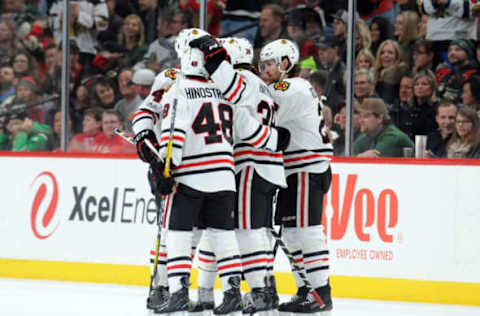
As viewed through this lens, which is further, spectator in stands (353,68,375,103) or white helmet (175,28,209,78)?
spectator in stands (353,68,375,103)

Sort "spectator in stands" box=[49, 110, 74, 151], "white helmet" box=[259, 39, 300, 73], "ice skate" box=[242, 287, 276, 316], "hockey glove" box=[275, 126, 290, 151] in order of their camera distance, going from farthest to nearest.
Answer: "spectator in stands" box=[49, 110, 74, 151], "white helmet" box=[259, 39, 300, 73], "hockey glove" box=[275, 126, 290, 151], "ice skate" box=[242, 287, 276, 316]

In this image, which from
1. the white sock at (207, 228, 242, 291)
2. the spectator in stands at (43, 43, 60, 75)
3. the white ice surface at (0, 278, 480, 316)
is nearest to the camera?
the white sock at (207, 228, 242, 291)

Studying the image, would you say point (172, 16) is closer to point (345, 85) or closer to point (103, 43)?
point (103, 43)

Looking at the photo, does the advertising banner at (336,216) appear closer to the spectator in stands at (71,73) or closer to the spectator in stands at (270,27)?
the spectator in stands at (71,73)

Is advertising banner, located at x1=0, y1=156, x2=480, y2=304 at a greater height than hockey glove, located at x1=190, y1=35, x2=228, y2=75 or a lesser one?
lesser

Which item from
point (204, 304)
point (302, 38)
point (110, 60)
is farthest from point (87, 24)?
point (204, 304)

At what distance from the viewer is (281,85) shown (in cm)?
437

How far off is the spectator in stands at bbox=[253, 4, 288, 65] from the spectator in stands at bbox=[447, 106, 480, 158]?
5.85ft

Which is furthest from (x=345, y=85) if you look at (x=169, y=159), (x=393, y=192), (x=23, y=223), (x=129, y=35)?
(x=169, y=159)

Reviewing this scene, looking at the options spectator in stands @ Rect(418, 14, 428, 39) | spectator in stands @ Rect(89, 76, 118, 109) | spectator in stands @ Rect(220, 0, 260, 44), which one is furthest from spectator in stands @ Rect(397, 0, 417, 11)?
spectator in stands @ Rect(89, 76, 118, 109)

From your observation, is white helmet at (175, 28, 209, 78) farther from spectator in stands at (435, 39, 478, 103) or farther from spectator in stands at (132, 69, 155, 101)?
spectator in stands at (132, 69, 155, 101)

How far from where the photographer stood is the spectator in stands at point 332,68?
6.80 metres

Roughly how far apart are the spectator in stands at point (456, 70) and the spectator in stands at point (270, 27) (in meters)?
1.45

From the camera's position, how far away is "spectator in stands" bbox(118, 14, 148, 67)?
7778 millimetres
